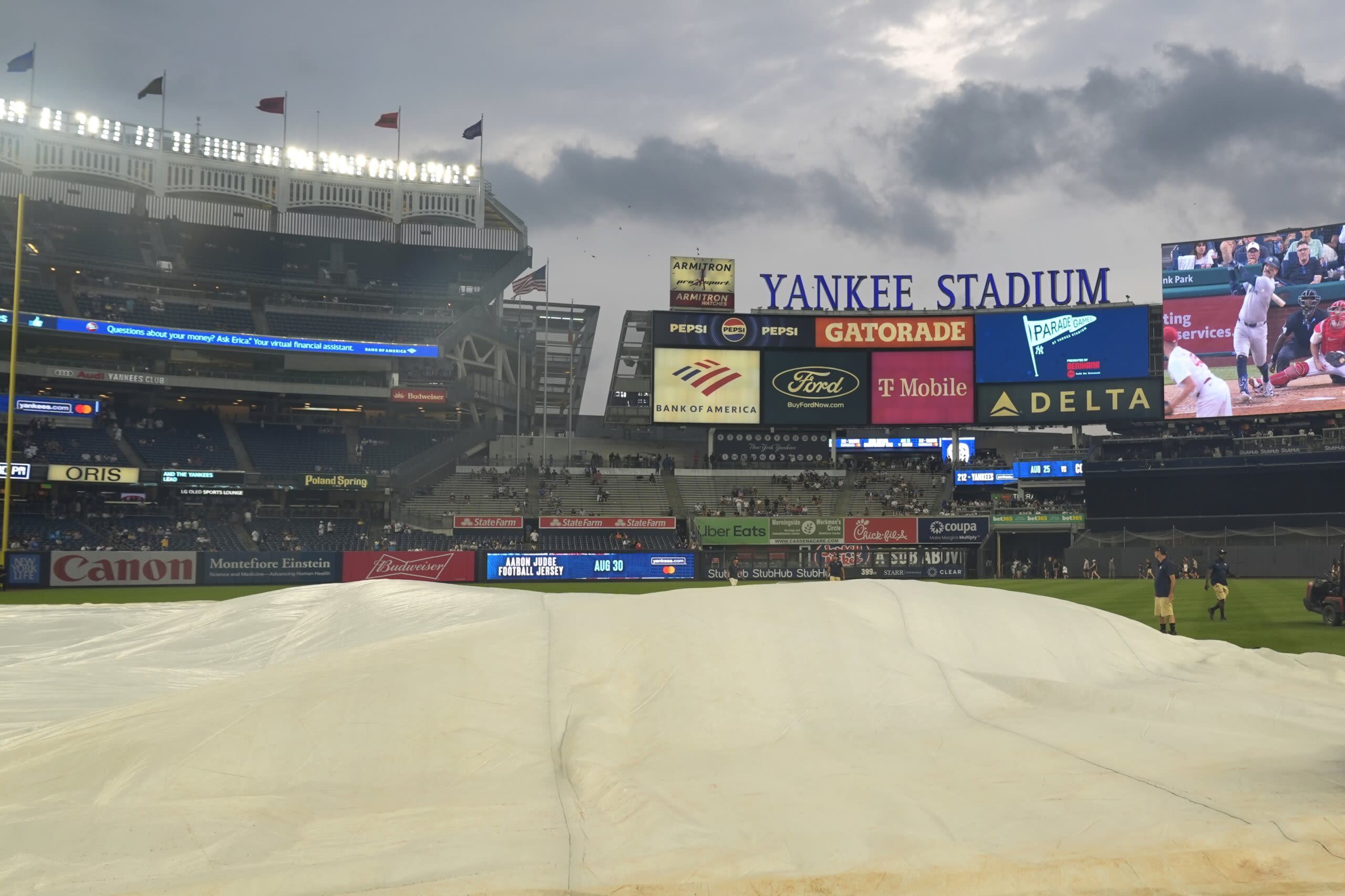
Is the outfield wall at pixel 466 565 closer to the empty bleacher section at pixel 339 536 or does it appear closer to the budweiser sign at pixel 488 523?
the empty bleacher section at pixel 339 536

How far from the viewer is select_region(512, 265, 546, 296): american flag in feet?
196

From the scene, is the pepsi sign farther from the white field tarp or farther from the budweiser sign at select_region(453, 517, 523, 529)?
the white field tarp

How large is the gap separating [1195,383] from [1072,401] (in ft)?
19.7

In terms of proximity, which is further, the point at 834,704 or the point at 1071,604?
the point at 1071,604

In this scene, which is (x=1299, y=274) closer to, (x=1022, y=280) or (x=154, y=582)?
(x=1022, y=280)

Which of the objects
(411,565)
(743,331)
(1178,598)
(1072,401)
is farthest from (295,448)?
(1178,598)

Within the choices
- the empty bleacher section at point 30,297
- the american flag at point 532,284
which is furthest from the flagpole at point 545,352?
the empty bleacher section at point 30,297

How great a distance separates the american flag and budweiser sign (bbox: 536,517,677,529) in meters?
15.7

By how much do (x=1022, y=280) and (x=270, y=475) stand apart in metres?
42.5

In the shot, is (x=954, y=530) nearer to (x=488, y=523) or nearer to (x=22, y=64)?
(x=488, y=523)

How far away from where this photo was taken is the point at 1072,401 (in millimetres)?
51000

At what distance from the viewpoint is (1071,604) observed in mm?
11312

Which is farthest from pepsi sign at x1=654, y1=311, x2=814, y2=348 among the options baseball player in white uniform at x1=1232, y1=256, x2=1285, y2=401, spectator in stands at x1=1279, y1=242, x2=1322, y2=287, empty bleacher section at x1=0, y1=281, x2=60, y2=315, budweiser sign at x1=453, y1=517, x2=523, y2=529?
empty bleacher section at x1=0, y1=281, x2=60, y2=315

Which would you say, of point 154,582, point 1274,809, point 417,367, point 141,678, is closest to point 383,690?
point 141,678
